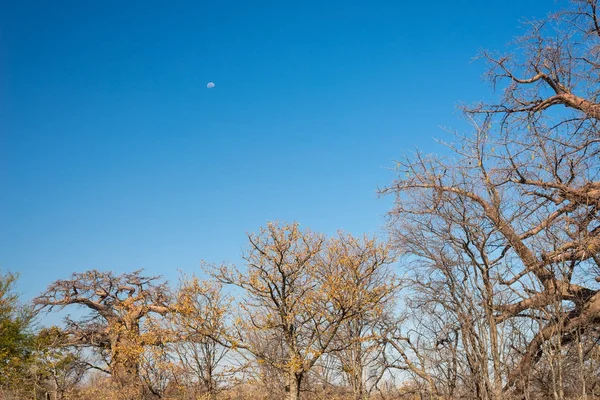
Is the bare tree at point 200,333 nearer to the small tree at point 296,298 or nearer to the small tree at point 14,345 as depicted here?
the small tree at point 296,298

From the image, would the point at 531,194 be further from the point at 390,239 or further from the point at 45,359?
the point at 45,359

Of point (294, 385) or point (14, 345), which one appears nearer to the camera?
point (294, 385)

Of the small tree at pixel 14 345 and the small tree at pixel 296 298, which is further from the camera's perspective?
the small tree at pixel 14 345

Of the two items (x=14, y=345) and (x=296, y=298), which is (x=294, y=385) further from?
(x=14, y=345)

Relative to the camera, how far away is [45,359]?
23.1m

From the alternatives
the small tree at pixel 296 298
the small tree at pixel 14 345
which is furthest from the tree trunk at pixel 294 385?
the small tree at pixel 14 345

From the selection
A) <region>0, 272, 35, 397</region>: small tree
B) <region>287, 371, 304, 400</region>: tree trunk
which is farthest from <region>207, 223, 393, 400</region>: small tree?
<region>0, 272, 35, 397</region>: small tree

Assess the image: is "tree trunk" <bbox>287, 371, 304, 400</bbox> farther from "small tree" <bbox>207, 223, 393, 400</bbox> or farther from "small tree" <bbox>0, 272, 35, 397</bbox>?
"small tree" <bbox>0, 272, 35, 397</bbox>

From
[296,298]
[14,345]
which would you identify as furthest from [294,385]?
[14,345]

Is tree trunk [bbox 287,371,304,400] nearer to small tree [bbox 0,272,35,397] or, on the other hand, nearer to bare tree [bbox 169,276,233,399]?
bare tree [bbox 169,276,233,399]

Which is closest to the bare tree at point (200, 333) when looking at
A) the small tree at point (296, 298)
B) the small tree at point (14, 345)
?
the small tree at point (296, 298)

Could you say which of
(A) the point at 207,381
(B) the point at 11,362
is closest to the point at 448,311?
(A) the point at 207,381

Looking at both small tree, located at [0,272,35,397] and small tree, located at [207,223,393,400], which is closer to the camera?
small tree, located at [207,223,393,400]

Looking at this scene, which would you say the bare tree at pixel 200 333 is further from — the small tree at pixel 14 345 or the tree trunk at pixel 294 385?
the small tree at pixel 14 345
